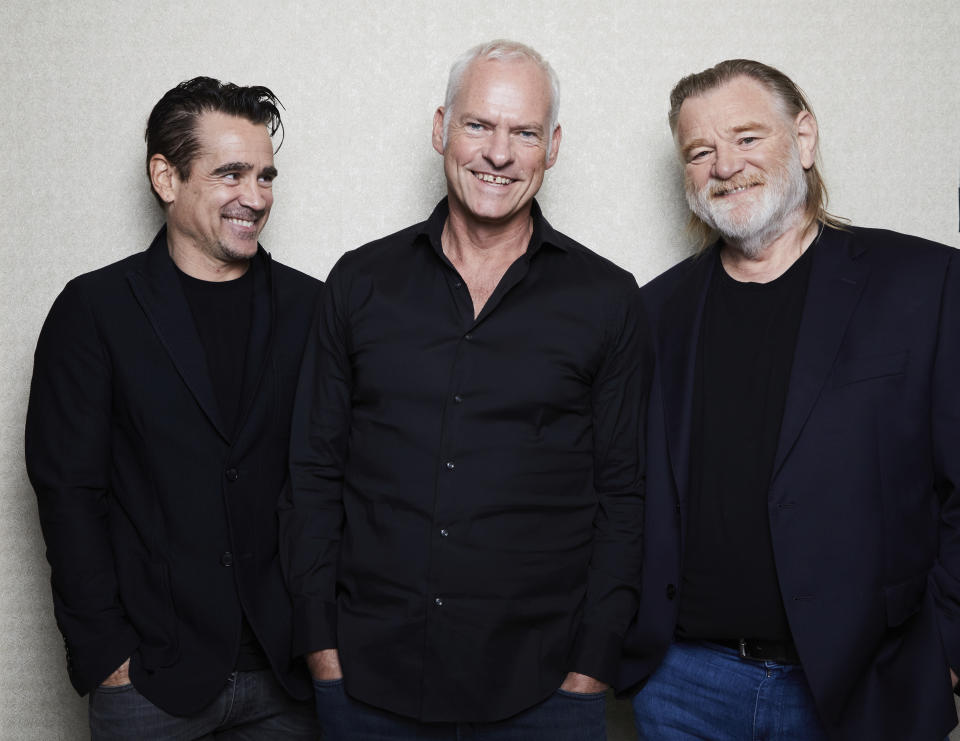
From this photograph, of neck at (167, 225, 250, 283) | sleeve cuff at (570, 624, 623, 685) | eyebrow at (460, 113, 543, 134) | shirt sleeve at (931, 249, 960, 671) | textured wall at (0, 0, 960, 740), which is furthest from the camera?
textured wall at (0, 0, 960, 740)

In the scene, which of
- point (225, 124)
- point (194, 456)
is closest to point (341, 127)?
point (225, 124)

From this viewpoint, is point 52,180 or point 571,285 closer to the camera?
point 571,285

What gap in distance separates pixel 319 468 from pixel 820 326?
1.17 m

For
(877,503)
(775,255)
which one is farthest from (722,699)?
(775,255)

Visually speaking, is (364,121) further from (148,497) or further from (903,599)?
(903,599)

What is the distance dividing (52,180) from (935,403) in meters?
2.41

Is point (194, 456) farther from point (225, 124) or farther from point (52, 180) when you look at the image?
point (52, 180)

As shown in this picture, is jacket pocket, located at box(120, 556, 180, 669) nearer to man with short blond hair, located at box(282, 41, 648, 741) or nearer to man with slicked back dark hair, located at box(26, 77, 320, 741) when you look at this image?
man with slicked back dark hair, located at box(26, 77, 320, 741)

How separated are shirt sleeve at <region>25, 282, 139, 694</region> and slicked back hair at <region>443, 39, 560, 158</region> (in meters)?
0.98

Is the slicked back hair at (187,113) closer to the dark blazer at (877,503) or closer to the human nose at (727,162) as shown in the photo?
the human nose at (727,162)

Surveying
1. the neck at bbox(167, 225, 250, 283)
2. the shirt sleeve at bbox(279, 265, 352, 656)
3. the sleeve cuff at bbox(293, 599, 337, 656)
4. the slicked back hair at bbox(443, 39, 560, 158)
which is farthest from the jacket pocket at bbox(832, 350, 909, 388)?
the neck at bbox(167, 225, 250, 283)

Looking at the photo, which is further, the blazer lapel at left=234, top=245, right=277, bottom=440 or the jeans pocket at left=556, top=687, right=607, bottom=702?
the blazer lapel at left=234, top=245, right=277, bottom=440

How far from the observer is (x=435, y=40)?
279 cm

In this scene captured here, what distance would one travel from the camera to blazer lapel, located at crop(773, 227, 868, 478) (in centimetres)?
197
